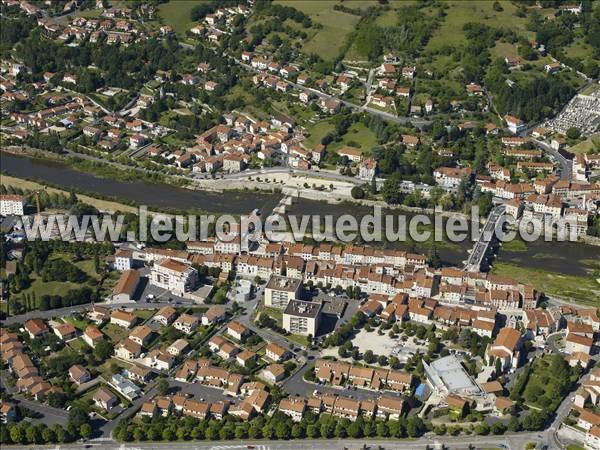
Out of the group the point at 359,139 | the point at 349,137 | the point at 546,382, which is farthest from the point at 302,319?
the point at 349,137

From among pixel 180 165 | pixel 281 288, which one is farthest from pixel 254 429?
pixel 180 165

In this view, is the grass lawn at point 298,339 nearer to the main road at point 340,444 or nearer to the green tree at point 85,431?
the main road at point 340,444

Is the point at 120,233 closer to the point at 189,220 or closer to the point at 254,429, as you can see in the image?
the point at 189,220

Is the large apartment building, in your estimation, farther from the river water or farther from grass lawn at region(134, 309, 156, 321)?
the river water

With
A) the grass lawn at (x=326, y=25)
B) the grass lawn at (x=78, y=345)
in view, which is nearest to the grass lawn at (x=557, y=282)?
the grass lawn at (x=78, y=345)

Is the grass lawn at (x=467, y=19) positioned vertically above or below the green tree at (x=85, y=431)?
above

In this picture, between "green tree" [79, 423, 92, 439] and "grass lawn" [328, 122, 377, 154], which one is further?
"grass lawn" [328, 122, 377, 154]

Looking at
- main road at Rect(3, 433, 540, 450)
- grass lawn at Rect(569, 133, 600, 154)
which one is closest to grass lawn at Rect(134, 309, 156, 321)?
main road at Rect(3, 433, 540, 450)
